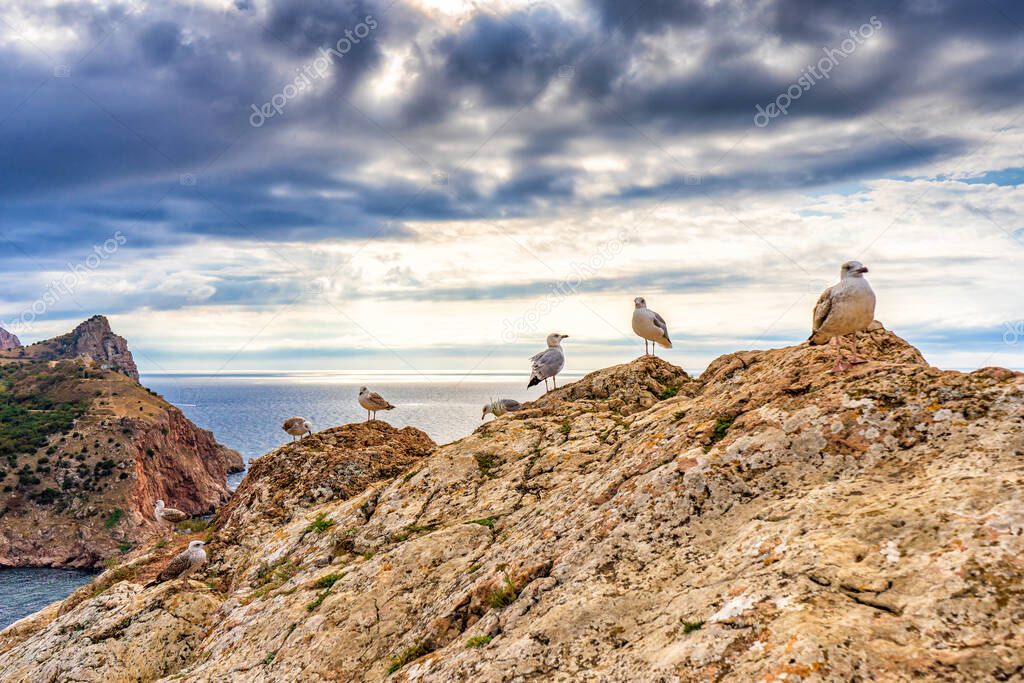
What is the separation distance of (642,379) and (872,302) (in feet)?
31.7

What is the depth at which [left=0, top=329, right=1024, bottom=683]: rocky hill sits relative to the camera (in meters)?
5.89

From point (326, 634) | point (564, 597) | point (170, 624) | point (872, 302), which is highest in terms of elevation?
point (872, 302)

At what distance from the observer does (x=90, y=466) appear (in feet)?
436

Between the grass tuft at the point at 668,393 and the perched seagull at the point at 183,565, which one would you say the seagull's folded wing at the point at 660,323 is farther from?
the perched seagull at the point at 183,565

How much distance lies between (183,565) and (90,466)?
466 feet

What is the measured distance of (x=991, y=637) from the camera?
5.25 meters

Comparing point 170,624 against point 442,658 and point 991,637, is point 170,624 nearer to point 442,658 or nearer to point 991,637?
point 442,658

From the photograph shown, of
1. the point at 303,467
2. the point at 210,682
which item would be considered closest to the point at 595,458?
the point at 210,682

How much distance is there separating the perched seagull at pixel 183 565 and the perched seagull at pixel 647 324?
1707 centimetres

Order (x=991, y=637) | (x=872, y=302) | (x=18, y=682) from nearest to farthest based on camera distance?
(x=991, y=637) → (x=872, y=302) → (x=18, y=682)

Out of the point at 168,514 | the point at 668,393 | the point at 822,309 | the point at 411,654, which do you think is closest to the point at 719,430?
the point at 822,309

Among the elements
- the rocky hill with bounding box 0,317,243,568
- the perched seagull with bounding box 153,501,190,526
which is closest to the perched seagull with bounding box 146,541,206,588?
the perched seagull with bounding box 153,501,190,526

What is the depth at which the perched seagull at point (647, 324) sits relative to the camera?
2431 centimetres

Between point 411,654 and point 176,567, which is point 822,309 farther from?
point 176,567
